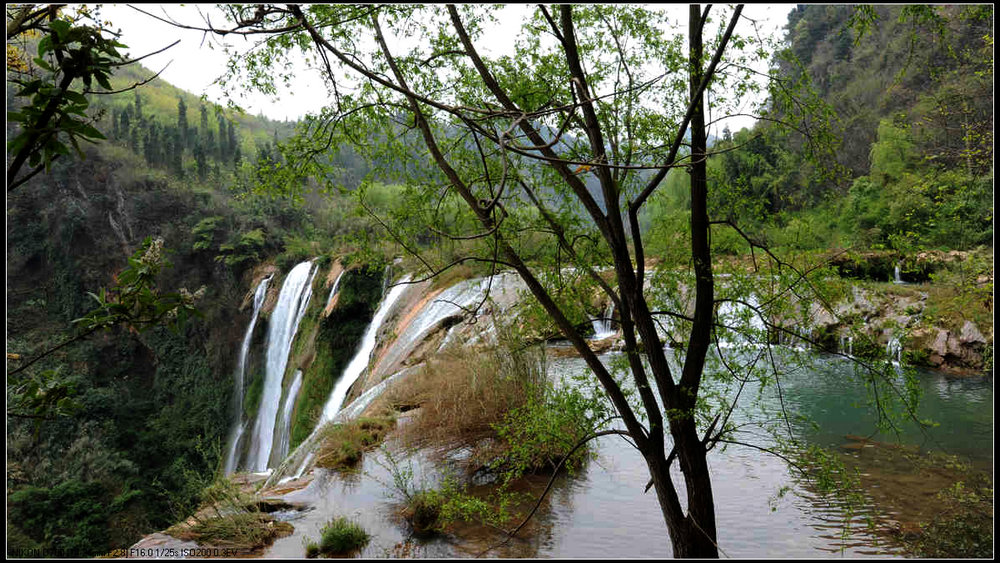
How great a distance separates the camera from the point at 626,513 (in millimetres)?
4324

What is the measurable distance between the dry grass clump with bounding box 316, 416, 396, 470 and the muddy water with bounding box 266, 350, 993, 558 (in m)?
0.16

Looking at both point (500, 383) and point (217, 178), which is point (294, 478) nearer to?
point (500, 383)

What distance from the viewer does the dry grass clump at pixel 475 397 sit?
215 inches

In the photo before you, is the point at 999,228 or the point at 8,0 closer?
the point at 8,0

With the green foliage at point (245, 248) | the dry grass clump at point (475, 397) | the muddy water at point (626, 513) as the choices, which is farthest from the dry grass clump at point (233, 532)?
the green foliage at point (245, 248)

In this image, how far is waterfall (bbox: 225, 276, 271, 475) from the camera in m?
16.4

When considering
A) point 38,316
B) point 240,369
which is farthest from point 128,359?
point 240,369

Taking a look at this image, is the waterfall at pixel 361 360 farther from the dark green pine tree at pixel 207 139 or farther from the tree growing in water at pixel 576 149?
the dark green pine tree at pixel 207 139

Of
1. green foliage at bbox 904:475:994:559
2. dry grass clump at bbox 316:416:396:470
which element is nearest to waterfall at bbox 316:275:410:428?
dry grass clump at bbox 316:416:396:470

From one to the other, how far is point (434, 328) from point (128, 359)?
1801 cm

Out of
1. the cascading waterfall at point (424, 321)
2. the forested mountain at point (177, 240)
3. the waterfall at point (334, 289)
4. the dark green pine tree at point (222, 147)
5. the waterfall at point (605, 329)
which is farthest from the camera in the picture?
the dark green pine tree at point (222, 147)

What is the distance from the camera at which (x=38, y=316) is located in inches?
843

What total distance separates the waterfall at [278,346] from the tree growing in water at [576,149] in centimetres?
1134

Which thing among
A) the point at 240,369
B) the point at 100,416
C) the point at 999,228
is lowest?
the point at 100,416
